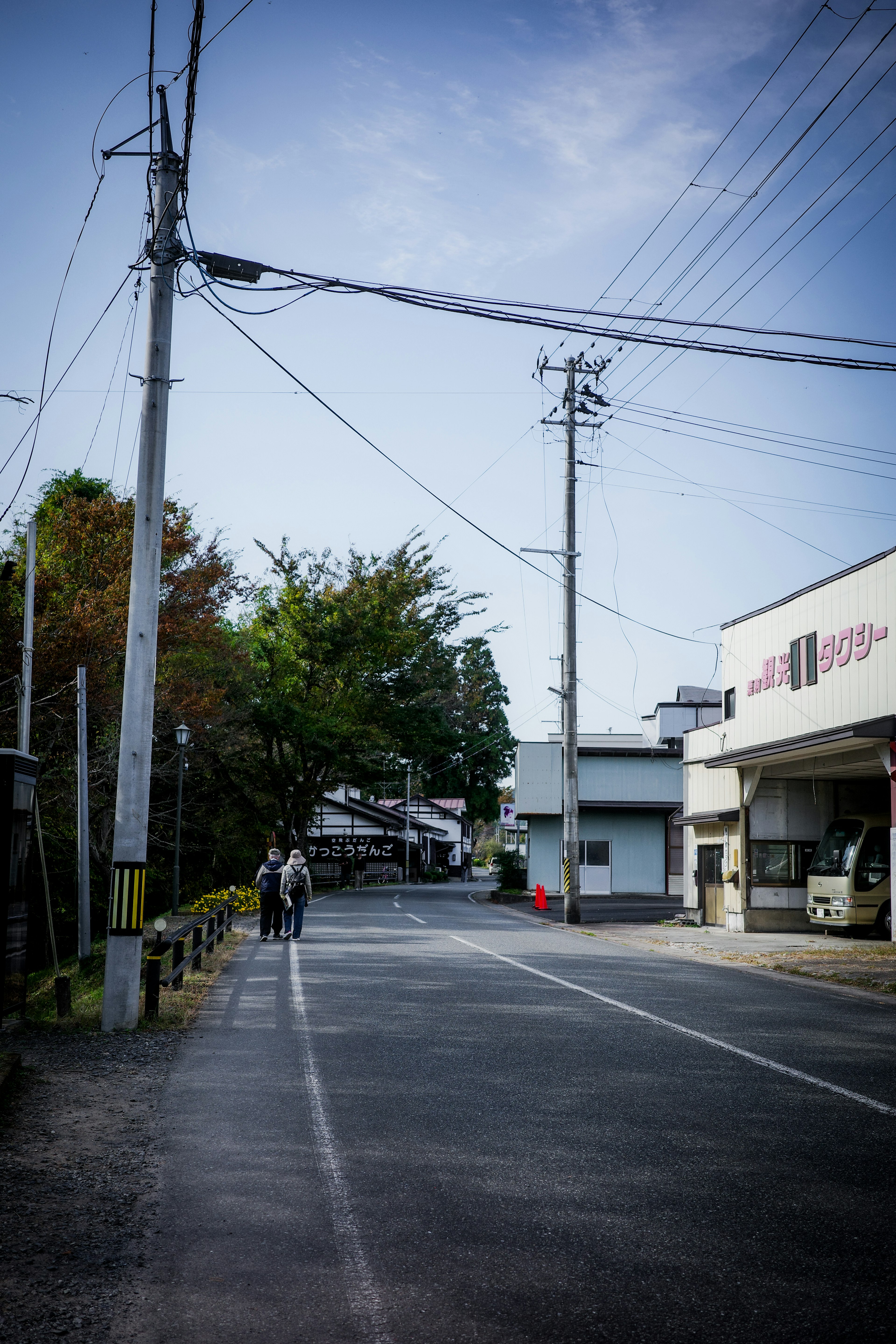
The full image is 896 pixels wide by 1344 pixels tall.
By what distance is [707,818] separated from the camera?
26891mm

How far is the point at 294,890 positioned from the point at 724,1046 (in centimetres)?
1155

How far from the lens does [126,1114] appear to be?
6.91 meters

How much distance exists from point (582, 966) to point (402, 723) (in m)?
28.9

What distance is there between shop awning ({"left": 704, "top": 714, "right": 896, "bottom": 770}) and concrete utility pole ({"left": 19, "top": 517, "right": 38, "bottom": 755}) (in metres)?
14.2

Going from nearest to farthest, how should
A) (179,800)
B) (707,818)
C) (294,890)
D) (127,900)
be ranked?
(127,900)
(294,890)
(179,800)
(707,818)

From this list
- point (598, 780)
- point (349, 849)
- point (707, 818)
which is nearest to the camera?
point (707, 818)

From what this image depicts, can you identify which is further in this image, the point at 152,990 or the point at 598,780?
the point at 598,780

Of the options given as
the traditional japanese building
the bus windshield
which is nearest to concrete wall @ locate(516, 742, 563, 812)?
the bus windshield

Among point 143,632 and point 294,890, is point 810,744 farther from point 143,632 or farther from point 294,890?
point 143,632

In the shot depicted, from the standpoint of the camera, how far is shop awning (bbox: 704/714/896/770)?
17.7 meters

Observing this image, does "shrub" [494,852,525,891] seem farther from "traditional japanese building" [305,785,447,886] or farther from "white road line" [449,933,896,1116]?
"white road line" [449,933,896,1116]

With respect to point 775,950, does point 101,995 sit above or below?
below

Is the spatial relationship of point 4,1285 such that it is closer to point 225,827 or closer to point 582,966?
point 582,966

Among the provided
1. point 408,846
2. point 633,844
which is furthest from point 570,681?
point 408,846
